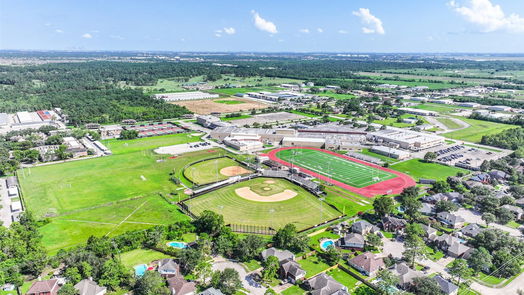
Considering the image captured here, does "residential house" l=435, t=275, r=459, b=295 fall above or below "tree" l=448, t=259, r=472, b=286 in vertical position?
below

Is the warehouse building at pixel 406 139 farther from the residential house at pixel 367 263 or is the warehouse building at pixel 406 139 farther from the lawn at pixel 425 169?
the residential house at pixel 367 263

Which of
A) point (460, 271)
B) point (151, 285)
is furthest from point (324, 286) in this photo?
point (151, 285)

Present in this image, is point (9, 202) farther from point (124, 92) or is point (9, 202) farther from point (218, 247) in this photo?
point (124, 92)

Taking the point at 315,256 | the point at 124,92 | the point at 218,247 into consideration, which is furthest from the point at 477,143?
the point at 124,92

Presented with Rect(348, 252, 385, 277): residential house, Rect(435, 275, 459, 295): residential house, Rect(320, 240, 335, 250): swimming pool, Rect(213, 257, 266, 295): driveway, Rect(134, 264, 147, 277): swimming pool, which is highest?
Rect(435, 275, 459, 295): residential house

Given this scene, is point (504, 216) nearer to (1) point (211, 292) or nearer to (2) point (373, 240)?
(2) point (373, 240)

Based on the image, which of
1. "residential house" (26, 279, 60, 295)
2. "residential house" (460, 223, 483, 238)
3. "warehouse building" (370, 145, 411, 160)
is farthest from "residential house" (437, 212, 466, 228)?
"residential house" (26, 279, 60, 295)

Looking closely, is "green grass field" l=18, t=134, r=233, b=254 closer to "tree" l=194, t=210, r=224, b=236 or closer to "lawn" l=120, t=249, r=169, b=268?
"tree" l=194, t=210, r=224, b=236
